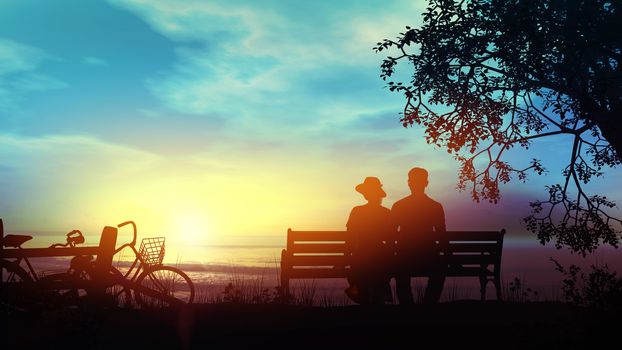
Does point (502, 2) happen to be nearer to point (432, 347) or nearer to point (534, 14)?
point (534, 14)

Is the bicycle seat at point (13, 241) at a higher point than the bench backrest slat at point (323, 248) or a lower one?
higher

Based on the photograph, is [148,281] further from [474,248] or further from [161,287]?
[474,248]

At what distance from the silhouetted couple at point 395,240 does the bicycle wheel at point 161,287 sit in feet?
10.3

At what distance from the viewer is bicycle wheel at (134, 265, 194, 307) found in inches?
418

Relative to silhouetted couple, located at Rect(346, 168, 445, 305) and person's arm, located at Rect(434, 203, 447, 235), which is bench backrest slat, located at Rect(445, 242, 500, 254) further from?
person's arm, located at Rect(434, 203, 447, 235)

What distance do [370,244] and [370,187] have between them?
1.01 metres

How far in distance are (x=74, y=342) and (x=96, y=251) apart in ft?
6.88

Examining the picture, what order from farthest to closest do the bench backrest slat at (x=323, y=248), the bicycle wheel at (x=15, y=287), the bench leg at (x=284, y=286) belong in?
the bench backrest slat at (x=323, y=248) < the bench leg at (x=284, y=286) < the bicycle wheel at (x=15, y=287)

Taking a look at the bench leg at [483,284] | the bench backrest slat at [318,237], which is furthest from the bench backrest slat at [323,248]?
the bench leg at [483,284]

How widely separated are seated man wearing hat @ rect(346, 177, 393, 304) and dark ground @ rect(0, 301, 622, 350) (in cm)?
35

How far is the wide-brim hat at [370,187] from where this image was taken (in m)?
10.2

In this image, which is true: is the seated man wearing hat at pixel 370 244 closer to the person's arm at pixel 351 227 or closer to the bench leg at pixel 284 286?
the person's arm at pixel 351 227

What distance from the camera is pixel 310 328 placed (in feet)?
29.2

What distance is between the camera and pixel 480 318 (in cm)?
970
